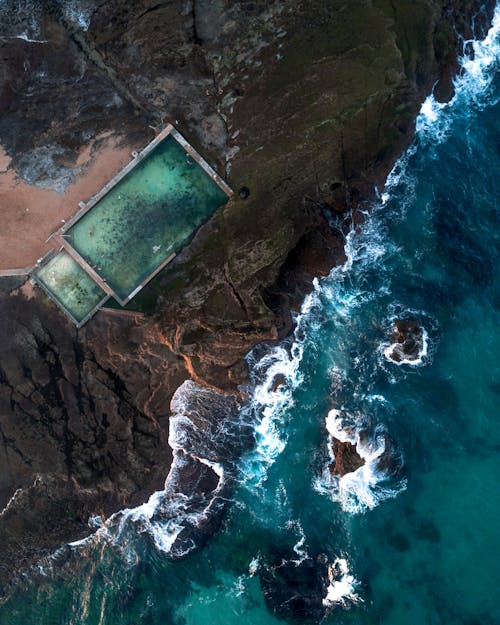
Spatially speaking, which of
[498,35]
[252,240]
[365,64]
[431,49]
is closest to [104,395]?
[252,240]

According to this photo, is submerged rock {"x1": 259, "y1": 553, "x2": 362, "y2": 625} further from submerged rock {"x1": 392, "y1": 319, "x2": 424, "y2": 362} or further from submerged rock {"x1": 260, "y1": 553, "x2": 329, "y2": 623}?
submerged rock {"x1": 392, "y1": 319, "x2": 424, "y2": 362}

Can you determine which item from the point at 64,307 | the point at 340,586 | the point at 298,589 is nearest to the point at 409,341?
the point at 340,586

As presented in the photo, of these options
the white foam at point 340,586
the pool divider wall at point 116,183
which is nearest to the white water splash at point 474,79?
the pool divider wall at point 116,183

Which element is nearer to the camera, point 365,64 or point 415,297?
point 365,64

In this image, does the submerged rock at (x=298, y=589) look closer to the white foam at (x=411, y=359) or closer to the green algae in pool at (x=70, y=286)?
the white foam at (x=411, y=359)

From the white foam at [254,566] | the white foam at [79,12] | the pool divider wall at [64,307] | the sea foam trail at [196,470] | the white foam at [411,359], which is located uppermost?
the white foam at [79,12]

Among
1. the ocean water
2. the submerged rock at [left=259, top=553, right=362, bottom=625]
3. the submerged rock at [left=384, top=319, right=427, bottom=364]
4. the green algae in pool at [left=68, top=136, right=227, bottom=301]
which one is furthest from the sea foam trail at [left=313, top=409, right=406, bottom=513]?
the green algae in pool at [left=68, top=136, right=227, bottom=301]

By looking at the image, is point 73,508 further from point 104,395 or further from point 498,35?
point 498,35

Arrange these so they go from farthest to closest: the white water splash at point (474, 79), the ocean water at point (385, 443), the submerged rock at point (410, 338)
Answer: the white water splash at point (474, 79) < the submerged rock at point (410, 338) < the ocean water at point (385, 443)
